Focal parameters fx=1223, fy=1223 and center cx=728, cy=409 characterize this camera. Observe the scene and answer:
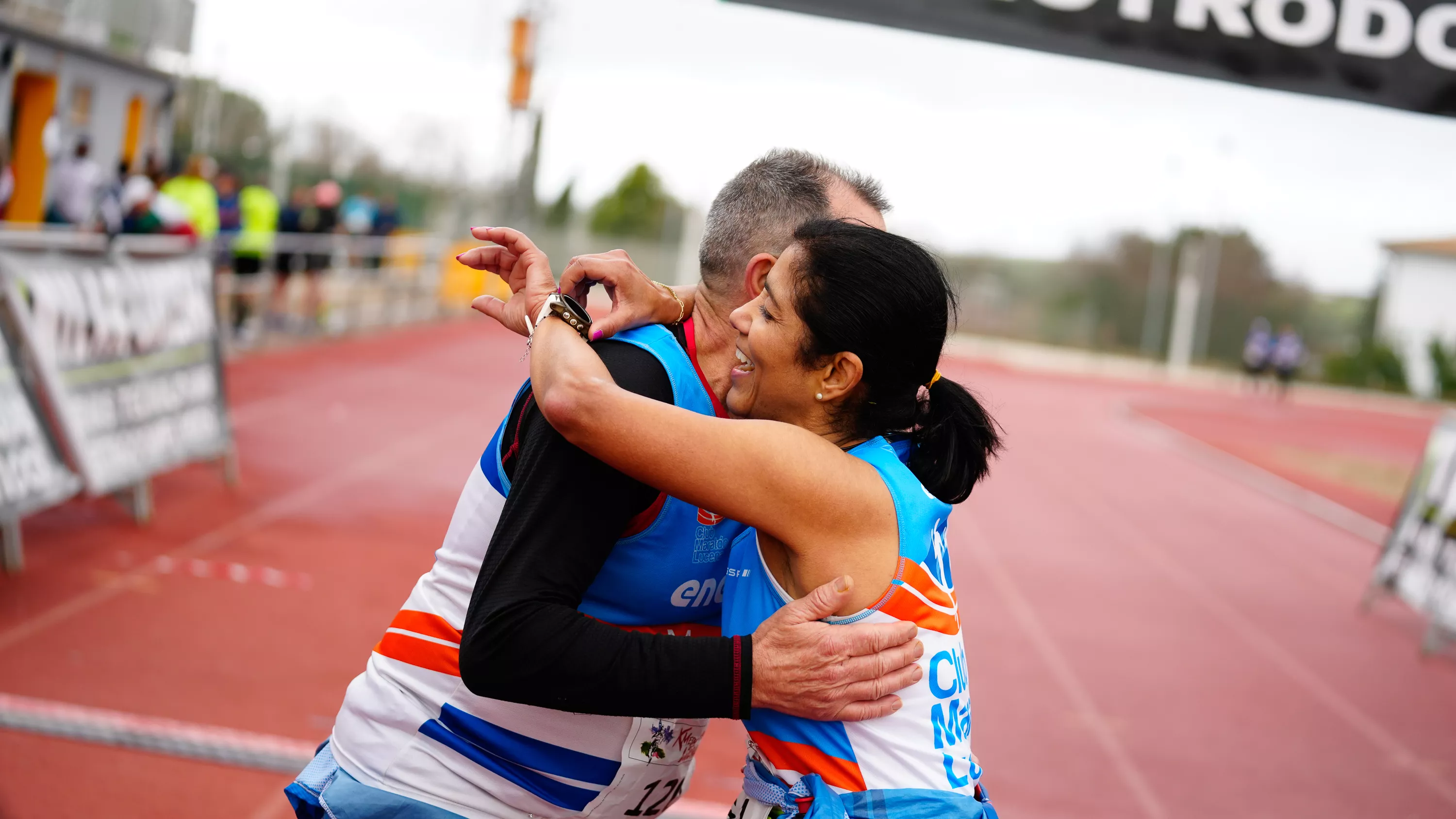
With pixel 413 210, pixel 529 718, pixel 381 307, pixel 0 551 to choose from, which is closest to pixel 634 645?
pixel 529 718

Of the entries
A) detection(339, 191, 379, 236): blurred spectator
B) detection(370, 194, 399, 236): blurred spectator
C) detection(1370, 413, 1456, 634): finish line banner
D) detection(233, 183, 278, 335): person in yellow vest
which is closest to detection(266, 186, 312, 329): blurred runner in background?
detection(233, 183, 278, 335): person in yellow vest

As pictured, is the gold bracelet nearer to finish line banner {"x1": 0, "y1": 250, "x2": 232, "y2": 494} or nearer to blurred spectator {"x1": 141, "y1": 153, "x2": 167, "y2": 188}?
finish line banner {"x1": 0, "y1": 250, "x2": 232, "y2": 494}

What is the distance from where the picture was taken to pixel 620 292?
6.51 feet

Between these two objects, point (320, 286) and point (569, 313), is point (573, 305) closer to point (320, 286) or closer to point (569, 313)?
point (569, 313)

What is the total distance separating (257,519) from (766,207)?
22.8 ft

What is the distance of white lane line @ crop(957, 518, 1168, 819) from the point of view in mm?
5898

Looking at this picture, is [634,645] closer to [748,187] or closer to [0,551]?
[748,187]

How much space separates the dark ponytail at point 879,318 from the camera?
5.91 ft

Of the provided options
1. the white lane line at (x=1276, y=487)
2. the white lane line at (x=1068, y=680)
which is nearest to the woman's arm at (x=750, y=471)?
the white lane line at (x=1068, y=680)

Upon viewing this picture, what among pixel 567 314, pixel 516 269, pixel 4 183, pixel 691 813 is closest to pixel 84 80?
pixel 4 183

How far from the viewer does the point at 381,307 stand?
22.8m

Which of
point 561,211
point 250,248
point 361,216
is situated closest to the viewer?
point 250,248

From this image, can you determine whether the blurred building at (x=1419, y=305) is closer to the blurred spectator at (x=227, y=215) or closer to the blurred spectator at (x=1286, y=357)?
the blurred spectator at (x=1286, y=357)

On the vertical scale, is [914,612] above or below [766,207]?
below
